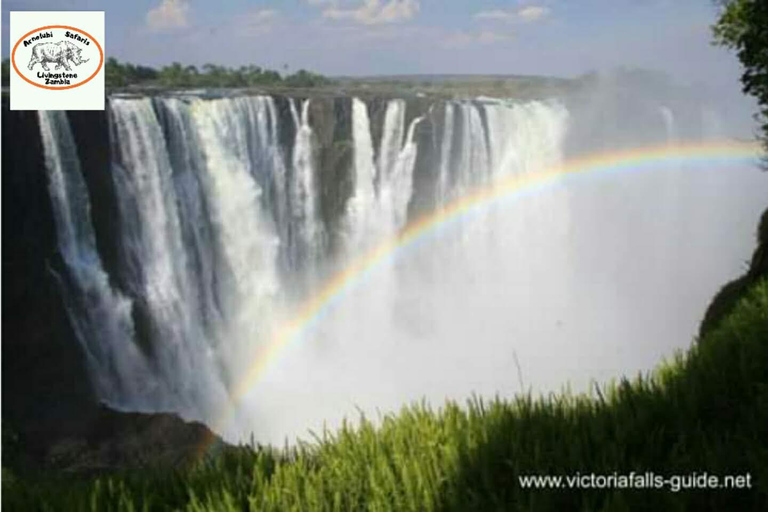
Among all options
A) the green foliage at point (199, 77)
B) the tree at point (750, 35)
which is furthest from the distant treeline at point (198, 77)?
the tree at point (750, 35)

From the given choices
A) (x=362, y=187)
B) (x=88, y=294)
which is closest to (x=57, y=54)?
(x=88, y=294)

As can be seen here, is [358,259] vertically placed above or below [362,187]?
below

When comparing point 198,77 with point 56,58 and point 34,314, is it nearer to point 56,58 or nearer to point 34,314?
point 34,314

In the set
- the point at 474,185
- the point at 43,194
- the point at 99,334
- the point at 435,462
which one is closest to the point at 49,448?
the point at 99,334

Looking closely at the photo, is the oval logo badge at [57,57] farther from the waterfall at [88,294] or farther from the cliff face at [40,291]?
the waterfall at [88,294]

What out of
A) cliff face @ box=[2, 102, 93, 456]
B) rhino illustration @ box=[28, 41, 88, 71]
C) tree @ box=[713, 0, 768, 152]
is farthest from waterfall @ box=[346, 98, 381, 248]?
rhino illustration @ box=[28, 41, 88, 71]

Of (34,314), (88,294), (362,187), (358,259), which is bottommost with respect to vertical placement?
(34,314)

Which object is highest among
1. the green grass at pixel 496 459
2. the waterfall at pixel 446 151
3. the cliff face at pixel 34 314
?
the waterfall at pixel 446 151
